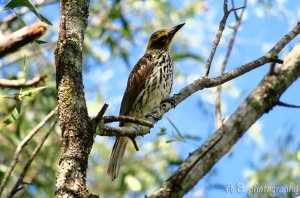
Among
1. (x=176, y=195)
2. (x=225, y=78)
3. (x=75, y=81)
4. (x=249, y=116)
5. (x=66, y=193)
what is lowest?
(x=66, y=193)

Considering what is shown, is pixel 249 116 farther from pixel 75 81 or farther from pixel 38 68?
pixel 38 68

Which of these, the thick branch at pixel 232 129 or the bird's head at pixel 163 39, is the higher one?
the bird's head at pixel 163 39

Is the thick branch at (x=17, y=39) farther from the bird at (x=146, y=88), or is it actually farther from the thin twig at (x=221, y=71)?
the bird at (x=146, y=88)

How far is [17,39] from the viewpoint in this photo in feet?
5.20

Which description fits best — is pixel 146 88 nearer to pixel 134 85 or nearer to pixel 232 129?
pixel 134 85

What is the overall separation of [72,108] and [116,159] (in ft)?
7.52

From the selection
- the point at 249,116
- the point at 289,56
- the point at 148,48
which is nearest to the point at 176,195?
the point at 249,116

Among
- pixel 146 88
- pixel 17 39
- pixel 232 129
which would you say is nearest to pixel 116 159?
pixel 146 88

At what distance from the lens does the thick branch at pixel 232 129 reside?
3.56 meters

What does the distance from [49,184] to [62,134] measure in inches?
120

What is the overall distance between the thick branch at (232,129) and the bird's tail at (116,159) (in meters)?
0.70

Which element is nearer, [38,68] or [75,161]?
[75,161]

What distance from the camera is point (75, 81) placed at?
7.36 feet

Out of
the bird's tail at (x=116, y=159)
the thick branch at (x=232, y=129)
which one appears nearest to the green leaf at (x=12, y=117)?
the thick branch at (x=232, y=129)
